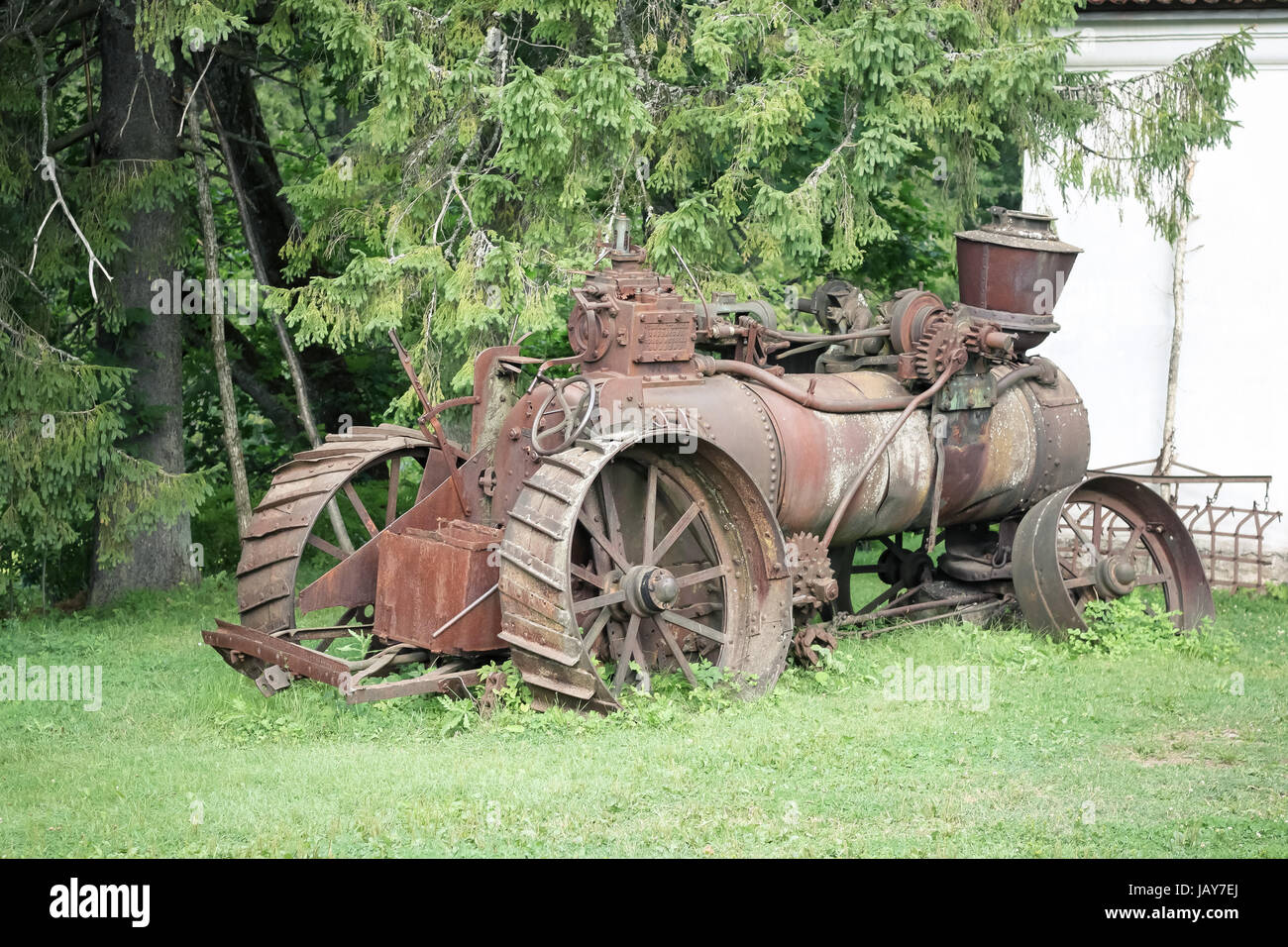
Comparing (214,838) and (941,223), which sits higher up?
(941,223)

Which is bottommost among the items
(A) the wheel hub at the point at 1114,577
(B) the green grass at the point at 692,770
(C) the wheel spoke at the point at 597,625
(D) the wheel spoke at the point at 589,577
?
(B) the green grass at the point at 692,770

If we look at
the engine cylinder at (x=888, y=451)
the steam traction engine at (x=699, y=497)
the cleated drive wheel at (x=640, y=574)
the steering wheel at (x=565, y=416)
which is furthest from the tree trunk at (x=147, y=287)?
the engine cylinder at (x=888, y=451)

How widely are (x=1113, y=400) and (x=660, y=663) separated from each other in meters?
6.97

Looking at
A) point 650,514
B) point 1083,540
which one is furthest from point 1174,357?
point 650,514

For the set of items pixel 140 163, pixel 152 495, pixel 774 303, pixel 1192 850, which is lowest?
pixel 1192 850

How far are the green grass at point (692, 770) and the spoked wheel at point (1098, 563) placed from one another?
53 centimetres

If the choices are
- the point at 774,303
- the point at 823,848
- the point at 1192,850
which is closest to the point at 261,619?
the point at 823,848

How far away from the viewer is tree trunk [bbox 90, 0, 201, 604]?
38.9 ft

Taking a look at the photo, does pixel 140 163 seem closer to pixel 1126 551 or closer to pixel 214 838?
pixel 214 838

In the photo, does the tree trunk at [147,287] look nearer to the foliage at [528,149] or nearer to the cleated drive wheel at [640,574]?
the foliage at [528,149]

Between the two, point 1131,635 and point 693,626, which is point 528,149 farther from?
point 1131,635

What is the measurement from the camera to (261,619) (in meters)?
8.61

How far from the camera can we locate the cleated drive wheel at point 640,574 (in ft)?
24.6

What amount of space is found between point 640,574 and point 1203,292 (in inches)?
303
